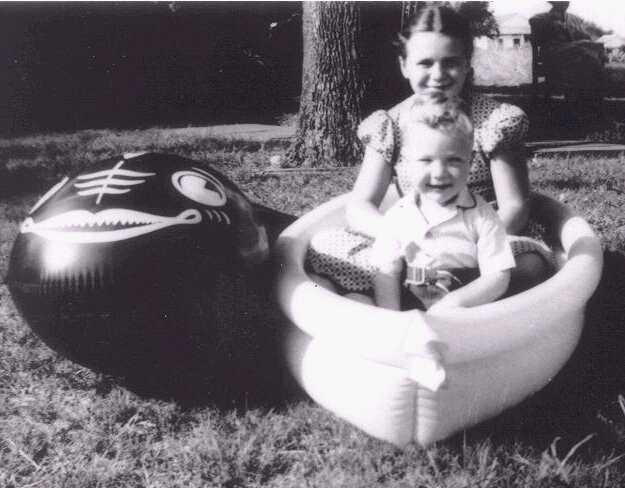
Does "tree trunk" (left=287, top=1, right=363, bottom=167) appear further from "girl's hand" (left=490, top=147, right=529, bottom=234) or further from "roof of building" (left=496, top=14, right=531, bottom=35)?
"roof of building" (left=496, top=14, right=531, bottom=35)

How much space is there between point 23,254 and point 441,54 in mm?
1638

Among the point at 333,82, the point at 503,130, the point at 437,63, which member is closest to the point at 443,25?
the point at 437,63

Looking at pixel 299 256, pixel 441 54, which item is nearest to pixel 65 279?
pixel 299 256

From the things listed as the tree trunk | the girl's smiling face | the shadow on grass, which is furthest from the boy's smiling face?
the tree trunk

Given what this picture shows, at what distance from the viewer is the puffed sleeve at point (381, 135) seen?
2924mm

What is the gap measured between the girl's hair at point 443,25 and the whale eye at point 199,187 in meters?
0.91

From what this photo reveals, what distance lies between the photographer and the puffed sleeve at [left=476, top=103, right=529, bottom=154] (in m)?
2.75

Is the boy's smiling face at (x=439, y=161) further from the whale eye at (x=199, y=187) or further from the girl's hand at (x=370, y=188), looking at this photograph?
the whale eye at (x=199, y=187)

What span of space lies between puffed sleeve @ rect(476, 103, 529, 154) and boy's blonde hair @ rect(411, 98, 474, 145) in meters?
0.38

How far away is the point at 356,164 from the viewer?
239 inches

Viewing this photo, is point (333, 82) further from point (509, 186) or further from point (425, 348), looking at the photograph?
point (425, 348)

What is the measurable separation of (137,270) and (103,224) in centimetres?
20

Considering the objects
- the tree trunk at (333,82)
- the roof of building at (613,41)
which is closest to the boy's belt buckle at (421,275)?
the tree trunk at (333,82)

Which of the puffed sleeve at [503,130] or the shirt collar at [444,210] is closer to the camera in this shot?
the shirt collar at [444,210]
